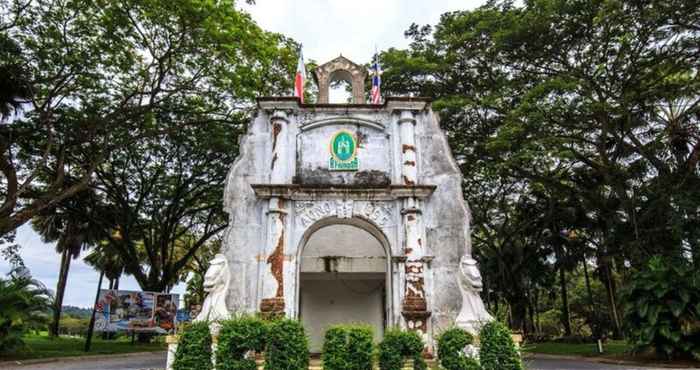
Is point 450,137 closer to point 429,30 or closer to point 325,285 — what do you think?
point 429,30

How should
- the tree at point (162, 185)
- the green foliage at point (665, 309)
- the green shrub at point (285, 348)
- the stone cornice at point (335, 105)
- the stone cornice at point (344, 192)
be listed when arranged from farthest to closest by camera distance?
the tree at point (162, 185) < the green foliage at point (665, 309) < the stone cornice at point (335, 105) < the stone cornice at point (344, 192) < the green shrub at point (285, 348)

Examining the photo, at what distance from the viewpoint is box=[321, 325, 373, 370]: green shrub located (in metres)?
7.36

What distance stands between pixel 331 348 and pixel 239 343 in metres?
1.48

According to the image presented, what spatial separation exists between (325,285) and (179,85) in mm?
8995

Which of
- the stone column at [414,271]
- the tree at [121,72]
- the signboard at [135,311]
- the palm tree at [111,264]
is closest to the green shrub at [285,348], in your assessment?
the stone column at [414,271]

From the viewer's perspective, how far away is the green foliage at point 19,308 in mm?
15062

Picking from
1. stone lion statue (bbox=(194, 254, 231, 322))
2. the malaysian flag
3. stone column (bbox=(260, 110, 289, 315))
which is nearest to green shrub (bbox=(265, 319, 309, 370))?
stone lion statue (bbox=(194, 254, 231, 322))

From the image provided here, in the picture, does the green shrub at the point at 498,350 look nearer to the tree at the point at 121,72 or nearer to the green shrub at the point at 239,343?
the green shrub at the point at 239,343

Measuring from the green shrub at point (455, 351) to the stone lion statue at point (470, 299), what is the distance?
86.4 inches

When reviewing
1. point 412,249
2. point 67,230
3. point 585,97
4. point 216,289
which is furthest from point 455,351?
point 67,230

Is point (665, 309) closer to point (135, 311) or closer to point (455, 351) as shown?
point (455, 351)

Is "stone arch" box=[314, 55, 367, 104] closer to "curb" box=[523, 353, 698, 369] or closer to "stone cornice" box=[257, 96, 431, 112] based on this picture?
"stone cornice" box=[257, 96, 431, 112]

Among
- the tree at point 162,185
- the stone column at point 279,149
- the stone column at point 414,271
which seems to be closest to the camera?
the stone column at point 414,271

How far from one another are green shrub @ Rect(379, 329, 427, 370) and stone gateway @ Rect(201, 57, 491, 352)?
8.87 feet
